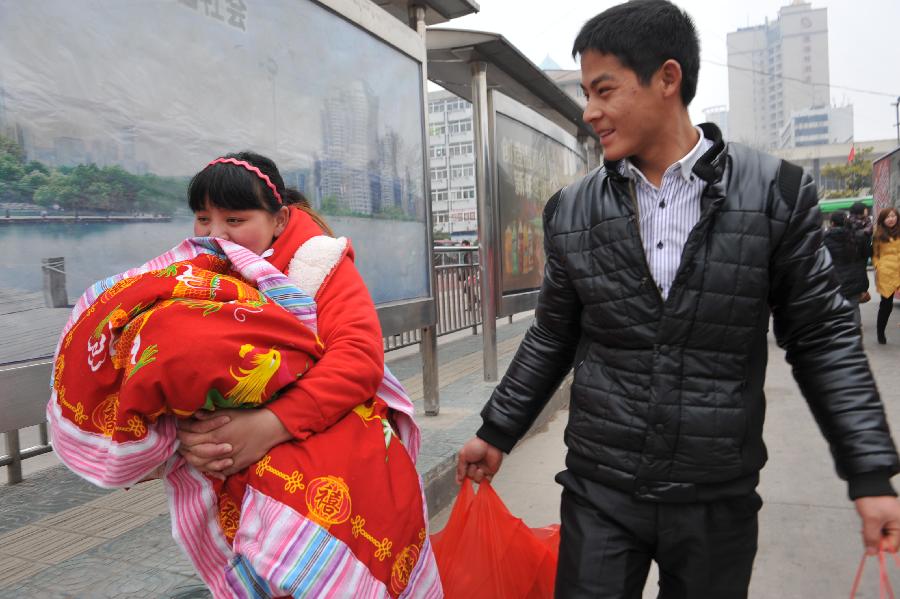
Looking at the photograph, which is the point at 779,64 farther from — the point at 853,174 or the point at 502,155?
the point at 502,155

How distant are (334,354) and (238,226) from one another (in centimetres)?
38

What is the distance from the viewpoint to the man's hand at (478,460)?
1.77m

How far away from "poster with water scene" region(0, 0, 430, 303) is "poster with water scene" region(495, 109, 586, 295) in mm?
2358

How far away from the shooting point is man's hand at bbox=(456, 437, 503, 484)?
5.81 ft

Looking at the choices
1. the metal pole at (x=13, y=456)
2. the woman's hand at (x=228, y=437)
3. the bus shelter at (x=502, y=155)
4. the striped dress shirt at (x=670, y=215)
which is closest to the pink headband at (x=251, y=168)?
the woman's hand at (x=228, y=437)

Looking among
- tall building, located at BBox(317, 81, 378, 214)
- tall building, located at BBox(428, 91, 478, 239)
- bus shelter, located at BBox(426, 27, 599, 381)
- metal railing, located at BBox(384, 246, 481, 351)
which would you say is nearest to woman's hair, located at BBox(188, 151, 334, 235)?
tall building, located at BBox(317, 81, 378, 214)

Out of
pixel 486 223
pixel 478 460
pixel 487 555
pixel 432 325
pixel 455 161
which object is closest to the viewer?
pixel 478 460

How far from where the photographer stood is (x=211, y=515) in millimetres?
1367

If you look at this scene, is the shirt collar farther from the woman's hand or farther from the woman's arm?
the woman's hand

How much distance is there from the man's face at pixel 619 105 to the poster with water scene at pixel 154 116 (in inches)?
64.1

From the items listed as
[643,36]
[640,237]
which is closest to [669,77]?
[643,36]

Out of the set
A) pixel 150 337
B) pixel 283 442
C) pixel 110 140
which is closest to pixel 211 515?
pixel 283 442

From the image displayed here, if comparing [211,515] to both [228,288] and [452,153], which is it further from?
[452,153]

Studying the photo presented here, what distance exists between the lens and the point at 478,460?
178 cm
